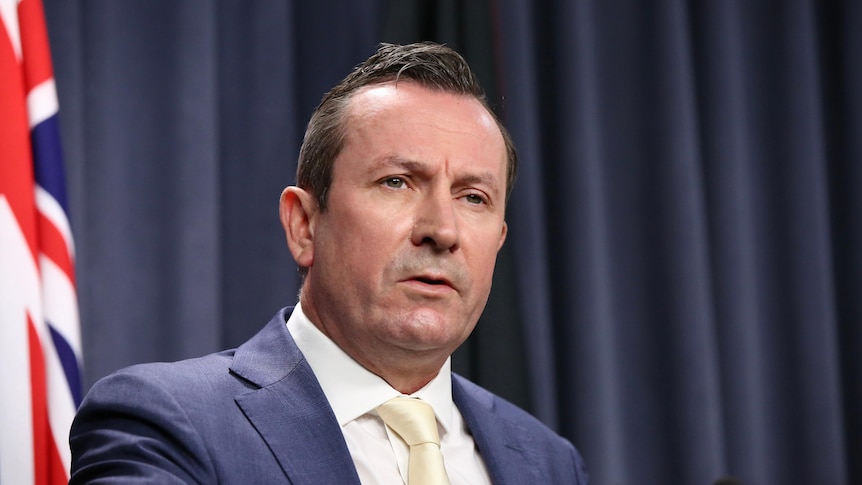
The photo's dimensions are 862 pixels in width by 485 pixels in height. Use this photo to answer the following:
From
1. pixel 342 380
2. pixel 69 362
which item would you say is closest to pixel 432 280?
pixel 342 380

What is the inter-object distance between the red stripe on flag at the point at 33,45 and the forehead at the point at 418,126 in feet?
2.39

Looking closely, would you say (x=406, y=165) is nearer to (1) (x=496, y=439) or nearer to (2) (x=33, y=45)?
(1) (x=496, y=439)

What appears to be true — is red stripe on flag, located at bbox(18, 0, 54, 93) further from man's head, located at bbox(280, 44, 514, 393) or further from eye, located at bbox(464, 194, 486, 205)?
eye, located at bbox(464, 194, 486, 205)

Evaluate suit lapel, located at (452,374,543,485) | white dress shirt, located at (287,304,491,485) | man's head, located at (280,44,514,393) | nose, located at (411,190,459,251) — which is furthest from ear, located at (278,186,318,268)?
suit lapel, located at (452,374,543,485)

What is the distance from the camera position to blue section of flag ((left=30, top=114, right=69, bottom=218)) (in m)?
2.10

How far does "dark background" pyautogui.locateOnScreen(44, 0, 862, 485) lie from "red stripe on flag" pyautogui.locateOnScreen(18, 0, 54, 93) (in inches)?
14.3

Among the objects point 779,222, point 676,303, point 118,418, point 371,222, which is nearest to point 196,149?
point 371,222

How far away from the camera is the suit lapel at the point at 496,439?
1.86 meters

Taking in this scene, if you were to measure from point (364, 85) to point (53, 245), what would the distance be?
29.1 inches

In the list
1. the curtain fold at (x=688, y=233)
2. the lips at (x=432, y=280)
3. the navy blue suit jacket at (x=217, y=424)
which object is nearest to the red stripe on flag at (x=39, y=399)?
the navy blue suit jacket at (x=217, y=424)

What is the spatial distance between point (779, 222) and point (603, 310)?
2.33 feet

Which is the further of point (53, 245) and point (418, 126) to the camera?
point (53, 245)

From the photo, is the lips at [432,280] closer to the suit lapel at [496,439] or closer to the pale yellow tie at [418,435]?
the pale yellow tie at [418,435]

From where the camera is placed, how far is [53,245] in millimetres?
2080
